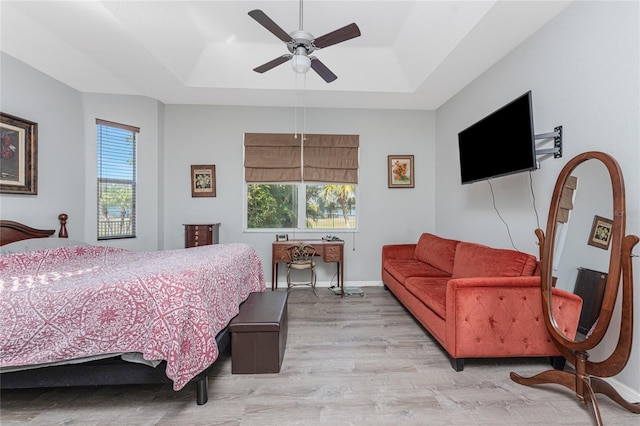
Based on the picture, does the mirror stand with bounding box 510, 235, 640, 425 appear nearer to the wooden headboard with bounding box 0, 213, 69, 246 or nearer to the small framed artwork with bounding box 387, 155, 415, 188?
the small framed artwork with bounding box 387, 155, 415, 188

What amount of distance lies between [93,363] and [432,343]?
2.56 metres

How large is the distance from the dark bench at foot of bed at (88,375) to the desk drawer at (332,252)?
2623mm

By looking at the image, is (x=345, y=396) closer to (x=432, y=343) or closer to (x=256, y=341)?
(x=256, y=341)

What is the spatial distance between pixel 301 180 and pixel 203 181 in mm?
1542

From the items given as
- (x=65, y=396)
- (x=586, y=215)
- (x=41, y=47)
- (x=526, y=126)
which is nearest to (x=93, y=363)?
(x=65, y=396)

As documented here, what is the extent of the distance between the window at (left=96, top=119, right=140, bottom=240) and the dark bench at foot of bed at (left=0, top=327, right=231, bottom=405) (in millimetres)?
2523

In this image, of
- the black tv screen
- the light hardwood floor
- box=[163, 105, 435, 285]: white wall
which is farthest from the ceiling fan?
the light hardwood floor

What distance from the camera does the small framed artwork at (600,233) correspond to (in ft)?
6.01

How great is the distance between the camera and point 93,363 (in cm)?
162

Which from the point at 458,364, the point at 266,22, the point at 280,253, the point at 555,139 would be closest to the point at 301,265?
the point at 280,253

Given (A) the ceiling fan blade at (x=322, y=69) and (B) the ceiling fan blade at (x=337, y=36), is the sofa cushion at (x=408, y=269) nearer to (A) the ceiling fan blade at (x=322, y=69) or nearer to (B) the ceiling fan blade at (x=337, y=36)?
(A) the ceiling fan blade at (x=322, y=69)

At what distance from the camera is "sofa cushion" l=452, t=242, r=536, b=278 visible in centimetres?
227

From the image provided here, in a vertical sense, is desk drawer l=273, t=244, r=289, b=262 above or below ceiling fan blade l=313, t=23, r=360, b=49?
below

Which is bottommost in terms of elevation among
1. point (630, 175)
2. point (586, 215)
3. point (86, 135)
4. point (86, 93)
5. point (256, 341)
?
point (256, 341)
